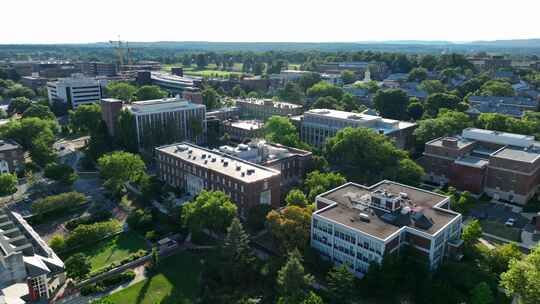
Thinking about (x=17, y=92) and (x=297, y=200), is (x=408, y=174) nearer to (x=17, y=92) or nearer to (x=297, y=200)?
(x=297, y=200)

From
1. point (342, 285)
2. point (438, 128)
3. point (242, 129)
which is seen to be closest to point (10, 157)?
point (242, 129)

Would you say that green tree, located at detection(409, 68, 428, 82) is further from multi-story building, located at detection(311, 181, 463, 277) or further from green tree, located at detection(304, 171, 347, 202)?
multi-story building, located at detection(311, 181, 463, 277)

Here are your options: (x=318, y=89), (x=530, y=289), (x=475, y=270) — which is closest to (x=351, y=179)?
(x=475, y=270)

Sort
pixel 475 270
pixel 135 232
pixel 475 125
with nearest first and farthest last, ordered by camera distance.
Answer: pixel 475 270 < pixel 135 232 < pixel 475 125

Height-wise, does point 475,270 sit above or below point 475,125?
below

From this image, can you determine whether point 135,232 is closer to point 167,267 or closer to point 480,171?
point 167,267

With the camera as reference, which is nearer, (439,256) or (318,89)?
(439,256)

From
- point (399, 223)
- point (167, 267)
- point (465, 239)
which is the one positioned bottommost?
point (167, 267)

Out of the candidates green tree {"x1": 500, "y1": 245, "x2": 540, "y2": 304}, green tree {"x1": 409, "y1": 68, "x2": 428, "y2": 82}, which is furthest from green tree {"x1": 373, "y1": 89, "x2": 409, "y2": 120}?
green tree {"x1": 500, "y1": 245, "x2": 540, "y2": 304}
